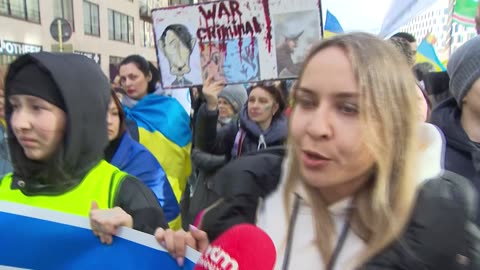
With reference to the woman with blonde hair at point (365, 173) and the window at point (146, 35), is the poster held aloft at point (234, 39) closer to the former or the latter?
the woman with blonde hair at point (365, 173)

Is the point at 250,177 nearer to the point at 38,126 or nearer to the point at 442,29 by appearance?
the point at 38,126

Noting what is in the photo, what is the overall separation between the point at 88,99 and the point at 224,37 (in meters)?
1.93

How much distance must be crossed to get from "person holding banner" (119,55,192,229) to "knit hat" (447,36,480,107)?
1979 mm

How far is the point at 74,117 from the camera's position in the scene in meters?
1.47

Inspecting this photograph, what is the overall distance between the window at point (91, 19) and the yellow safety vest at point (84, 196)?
2597cm

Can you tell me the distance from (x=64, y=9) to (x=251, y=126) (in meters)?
23.1

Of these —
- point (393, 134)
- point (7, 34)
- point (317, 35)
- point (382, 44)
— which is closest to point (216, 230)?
point (393, 134)

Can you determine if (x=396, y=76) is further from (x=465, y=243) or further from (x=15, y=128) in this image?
(x=15, y=128)

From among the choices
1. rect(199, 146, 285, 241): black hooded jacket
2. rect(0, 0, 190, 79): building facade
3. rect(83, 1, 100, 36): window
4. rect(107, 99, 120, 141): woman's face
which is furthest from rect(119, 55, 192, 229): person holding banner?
rect(83, 1, 100, 36): window

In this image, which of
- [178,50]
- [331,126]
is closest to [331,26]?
[178,50]

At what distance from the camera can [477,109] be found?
1930 mm

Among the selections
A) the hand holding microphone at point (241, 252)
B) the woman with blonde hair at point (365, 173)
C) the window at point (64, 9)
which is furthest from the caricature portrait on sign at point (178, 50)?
the window at point (64, 9)

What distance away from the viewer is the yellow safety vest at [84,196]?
1.44 m

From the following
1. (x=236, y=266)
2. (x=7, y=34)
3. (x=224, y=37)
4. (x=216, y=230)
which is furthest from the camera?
(x=7, y=34)
